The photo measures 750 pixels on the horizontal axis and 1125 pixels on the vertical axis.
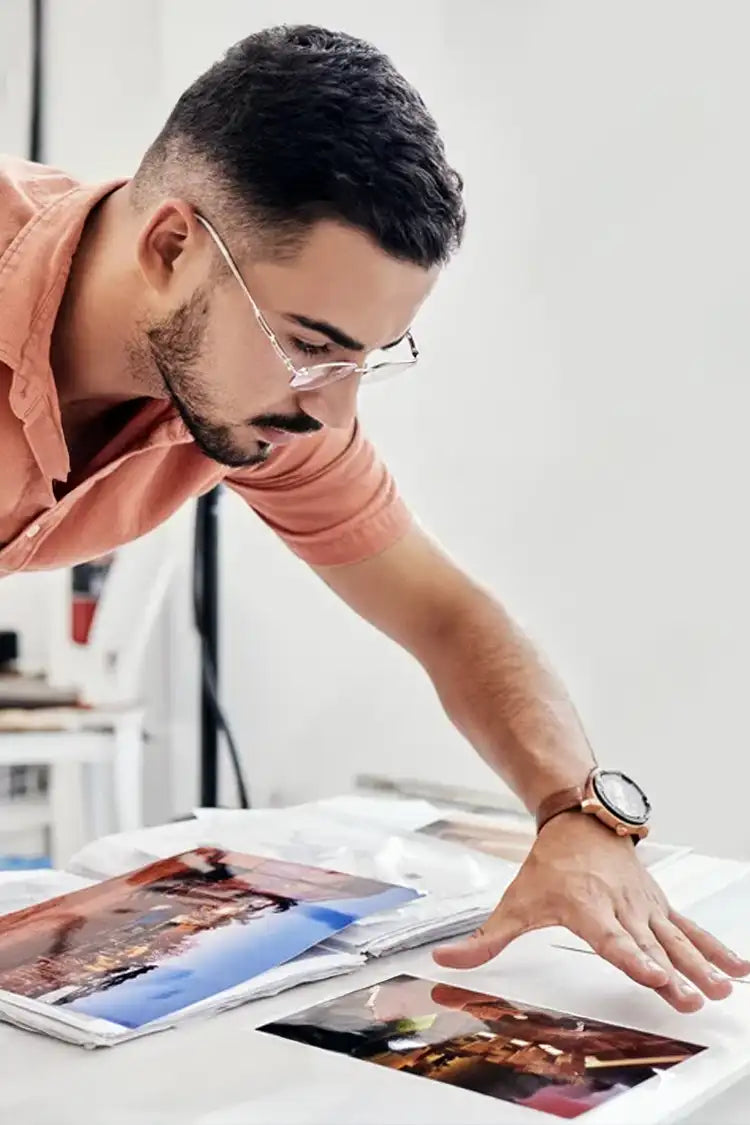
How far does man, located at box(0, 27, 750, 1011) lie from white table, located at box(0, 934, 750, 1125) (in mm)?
35

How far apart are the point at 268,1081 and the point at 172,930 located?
0.69 ft

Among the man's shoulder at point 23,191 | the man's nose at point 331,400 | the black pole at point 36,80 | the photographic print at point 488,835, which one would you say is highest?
the black pole at point 36,80

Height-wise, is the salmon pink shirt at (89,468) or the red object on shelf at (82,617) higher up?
the salmon pink shirt at (89,468)

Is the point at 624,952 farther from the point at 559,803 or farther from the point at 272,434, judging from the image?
the point at 272,434

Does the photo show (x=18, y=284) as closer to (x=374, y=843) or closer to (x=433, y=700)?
(x=374, y=843)

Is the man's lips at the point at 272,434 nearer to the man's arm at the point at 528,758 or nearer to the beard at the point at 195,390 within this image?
the beard at the point at 195,390

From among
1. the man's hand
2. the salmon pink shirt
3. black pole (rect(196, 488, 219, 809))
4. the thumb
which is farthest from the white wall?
the thumb

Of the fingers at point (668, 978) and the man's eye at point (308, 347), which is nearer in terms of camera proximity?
the fingers at point (668, 978)

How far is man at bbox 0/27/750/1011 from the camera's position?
0.96m

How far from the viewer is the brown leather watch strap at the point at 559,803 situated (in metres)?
1.04

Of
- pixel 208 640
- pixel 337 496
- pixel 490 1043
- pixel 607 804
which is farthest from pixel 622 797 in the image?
pixel 208 640

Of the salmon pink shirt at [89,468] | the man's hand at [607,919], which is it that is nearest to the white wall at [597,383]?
the salmon pink shirt at [89,468]

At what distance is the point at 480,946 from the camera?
871mm

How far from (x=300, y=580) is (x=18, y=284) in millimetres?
1411
